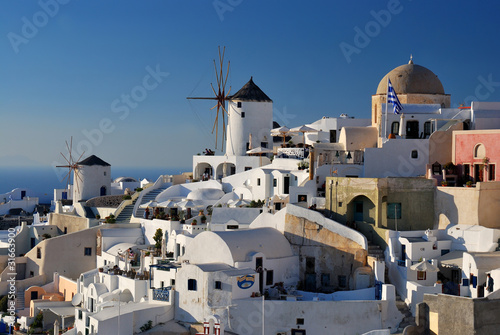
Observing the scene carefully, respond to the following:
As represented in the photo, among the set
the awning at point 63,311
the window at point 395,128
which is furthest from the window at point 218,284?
the window at point 395,128

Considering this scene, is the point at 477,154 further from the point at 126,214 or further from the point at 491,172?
the point at 126,214

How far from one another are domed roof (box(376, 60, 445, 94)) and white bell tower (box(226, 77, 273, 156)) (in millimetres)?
8589

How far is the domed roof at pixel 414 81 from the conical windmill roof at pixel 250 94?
339 inches

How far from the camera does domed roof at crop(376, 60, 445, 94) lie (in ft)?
134

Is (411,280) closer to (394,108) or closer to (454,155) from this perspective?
(454,155)

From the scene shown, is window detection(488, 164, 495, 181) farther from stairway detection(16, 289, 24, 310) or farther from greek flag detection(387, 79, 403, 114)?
stairway detection(16, 289, 24, 310)

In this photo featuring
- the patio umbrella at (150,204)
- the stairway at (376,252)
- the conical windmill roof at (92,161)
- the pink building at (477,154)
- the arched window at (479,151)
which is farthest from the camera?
the conical windmill roof at (92,161)

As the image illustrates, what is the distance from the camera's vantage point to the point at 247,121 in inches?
1864

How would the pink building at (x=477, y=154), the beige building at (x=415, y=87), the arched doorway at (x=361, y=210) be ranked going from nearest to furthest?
the arched doorway at (x=361, y=210) < the pink building at (x=477, y=154) < the beige building at (x=415, y=87)

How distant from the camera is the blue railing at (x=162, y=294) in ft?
102

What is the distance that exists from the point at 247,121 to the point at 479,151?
16.5 meters

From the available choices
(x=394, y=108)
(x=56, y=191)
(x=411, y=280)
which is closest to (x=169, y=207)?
(x=394, y=108)

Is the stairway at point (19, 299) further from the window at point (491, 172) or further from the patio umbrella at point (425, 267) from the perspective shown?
the window at point (491, 172)

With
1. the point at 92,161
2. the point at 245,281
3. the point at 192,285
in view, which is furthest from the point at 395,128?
the point at 92,161
